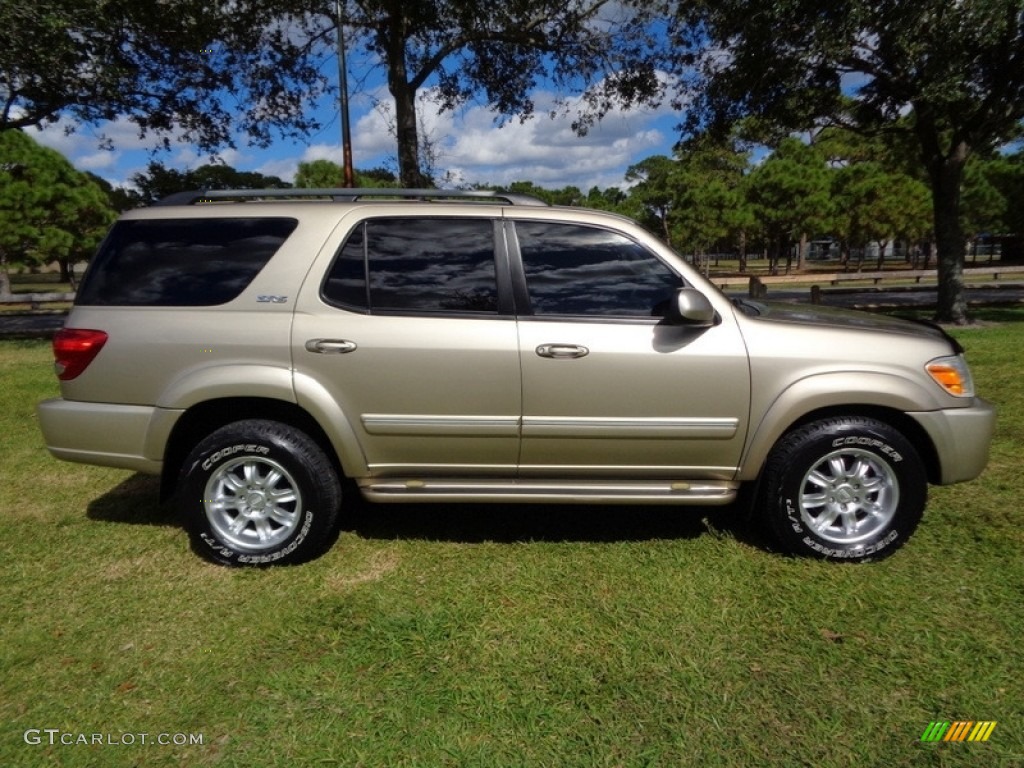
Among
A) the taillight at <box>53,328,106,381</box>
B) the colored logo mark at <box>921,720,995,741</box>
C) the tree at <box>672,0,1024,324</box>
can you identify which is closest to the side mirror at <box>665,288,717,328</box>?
the colored logo mark at <box>921,720,995,741</box>

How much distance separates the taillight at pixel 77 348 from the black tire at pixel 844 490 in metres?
3.51

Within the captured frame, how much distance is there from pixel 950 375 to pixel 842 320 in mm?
579

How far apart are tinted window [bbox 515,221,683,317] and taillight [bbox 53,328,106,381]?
2233 mm

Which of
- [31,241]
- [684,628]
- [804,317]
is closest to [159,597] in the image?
[684,628]

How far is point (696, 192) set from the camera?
3959 centimetres

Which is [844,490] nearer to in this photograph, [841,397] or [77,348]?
[841,397]

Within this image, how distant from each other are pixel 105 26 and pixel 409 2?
439 cm

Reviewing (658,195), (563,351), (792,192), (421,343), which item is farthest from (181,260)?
(658,195)

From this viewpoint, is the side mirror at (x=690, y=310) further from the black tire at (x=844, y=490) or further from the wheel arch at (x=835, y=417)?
the black tire at (x=844, y=490)

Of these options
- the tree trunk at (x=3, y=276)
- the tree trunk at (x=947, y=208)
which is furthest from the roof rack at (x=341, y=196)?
the tree trunk at (x=3, y=276)

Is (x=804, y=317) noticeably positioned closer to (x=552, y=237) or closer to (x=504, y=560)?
(x=552, y=237)

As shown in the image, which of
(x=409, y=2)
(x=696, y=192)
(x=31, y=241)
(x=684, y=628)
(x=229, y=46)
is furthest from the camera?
(x=696, y=192)

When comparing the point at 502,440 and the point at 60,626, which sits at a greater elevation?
the point at 502,440

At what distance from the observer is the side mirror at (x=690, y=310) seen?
3178 millimetres
